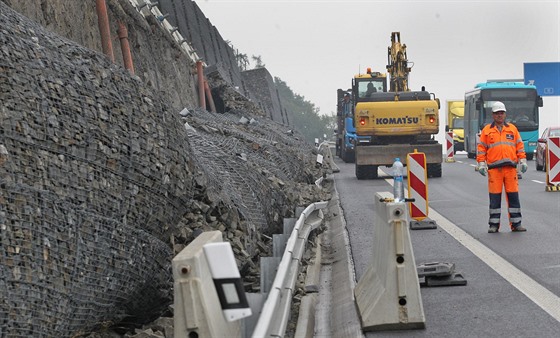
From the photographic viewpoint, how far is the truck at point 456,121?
61.4 m

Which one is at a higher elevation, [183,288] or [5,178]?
[5,178]

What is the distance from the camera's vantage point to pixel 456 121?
2453 inches

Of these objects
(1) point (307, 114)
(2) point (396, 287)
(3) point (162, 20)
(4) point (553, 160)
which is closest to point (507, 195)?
(2) point (396, 287)

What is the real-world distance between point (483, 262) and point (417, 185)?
15.6ft

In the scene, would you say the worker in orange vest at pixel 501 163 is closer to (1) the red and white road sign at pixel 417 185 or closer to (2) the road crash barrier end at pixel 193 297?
(1) the red and white road sign at pixel 417 185

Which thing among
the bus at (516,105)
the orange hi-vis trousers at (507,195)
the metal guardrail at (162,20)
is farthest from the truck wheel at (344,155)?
the orange hi-vis trousers at (507,195)

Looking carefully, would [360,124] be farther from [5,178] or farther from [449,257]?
[5,178]

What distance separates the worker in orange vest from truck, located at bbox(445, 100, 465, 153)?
4468 cm

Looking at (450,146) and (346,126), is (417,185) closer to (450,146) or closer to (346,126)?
(346,126)

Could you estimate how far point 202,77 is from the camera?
132 ft

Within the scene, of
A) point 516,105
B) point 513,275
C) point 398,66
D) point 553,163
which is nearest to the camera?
point 513,275

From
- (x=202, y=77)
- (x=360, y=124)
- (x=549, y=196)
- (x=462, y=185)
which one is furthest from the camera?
(x=202, y=77)

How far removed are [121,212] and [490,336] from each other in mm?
2843

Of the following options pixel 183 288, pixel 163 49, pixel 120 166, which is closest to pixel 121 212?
pixel 120 166
